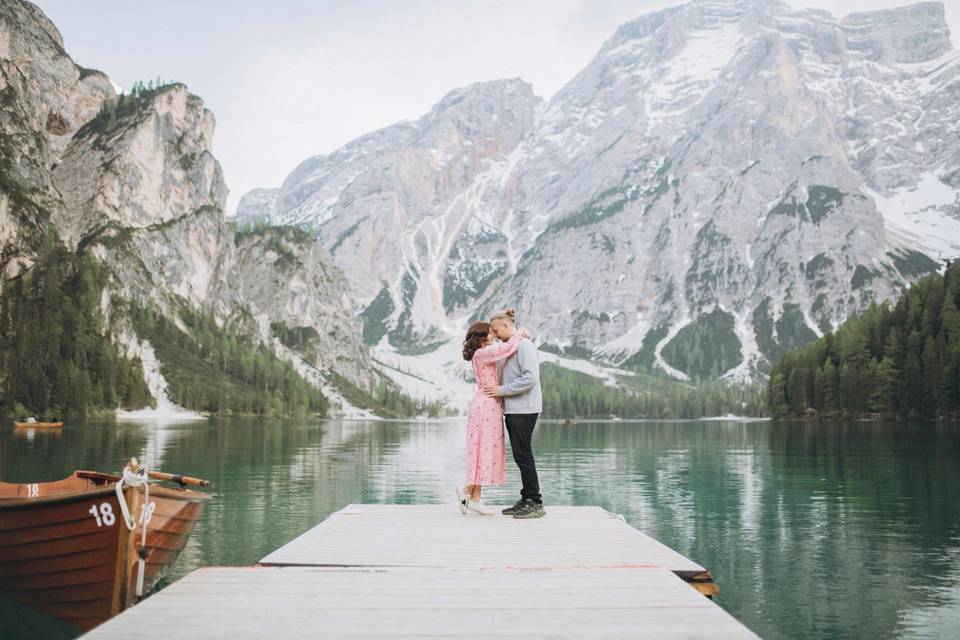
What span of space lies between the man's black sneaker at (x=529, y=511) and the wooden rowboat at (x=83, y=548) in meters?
6.59

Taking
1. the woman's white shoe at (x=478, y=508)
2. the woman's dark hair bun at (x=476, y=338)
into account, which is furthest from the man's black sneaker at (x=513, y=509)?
the woman's dark hair bun at (x=476, y=338)

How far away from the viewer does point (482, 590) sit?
9.93 metres

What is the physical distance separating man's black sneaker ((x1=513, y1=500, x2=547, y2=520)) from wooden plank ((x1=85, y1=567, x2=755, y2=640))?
20.0ft

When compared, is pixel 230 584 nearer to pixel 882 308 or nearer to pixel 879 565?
pixel 879 565

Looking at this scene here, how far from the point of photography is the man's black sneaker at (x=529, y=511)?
17.3m

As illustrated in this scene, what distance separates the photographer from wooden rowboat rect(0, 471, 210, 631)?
13.0m

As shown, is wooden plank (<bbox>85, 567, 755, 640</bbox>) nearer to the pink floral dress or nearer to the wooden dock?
the wooden dock

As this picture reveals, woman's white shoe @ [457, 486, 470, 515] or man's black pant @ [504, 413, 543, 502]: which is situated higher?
man's black pant @ [504, 413, 543, 502]

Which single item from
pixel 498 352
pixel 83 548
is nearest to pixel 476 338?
pixel 498 352

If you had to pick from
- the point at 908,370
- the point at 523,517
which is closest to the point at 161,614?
the point at 523,517

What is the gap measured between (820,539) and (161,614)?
19.9 metres

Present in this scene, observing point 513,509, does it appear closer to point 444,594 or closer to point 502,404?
point 502,404

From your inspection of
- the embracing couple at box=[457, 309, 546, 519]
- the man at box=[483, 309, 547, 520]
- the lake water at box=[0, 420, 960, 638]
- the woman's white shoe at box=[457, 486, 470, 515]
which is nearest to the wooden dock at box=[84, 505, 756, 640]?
the embracing couple at box=[457, 309, 546, 519]

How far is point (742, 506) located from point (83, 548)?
2446 centimetres
